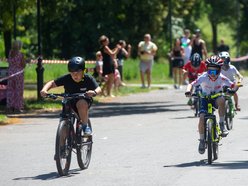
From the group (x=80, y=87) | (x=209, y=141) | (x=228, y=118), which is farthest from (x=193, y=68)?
(x=80, y=87)

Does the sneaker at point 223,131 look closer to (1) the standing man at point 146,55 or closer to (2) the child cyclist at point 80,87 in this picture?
(2) the child cyclist at point 80,87

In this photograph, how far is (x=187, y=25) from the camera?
70.2 meters

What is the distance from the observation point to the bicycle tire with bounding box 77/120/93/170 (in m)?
13.9

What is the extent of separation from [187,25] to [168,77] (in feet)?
88.4

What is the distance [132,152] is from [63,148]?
287cm

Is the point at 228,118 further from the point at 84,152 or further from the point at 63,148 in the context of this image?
the point at 63,148

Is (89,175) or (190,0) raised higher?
(190,0)

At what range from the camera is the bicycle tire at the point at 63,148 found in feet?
43.3

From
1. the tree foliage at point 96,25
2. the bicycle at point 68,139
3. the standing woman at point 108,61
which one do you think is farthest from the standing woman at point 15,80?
the tree foliage at point 96,25

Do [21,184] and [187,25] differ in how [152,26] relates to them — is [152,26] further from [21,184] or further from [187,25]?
[21,184]

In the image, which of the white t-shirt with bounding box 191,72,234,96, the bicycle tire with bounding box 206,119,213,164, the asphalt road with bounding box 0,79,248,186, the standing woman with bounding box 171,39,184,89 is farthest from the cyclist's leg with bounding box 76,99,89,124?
the standing woman with bounding box 171,39,184,89

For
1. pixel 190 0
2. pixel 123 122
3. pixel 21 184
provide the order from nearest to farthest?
pixel 21 184 < pixel 123 122 < pixel 190 0

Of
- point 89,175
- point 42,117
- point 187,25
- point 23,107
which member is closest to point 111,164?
point 89,175

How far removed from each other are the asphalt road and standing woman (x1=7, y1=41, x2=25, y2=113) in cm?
79
